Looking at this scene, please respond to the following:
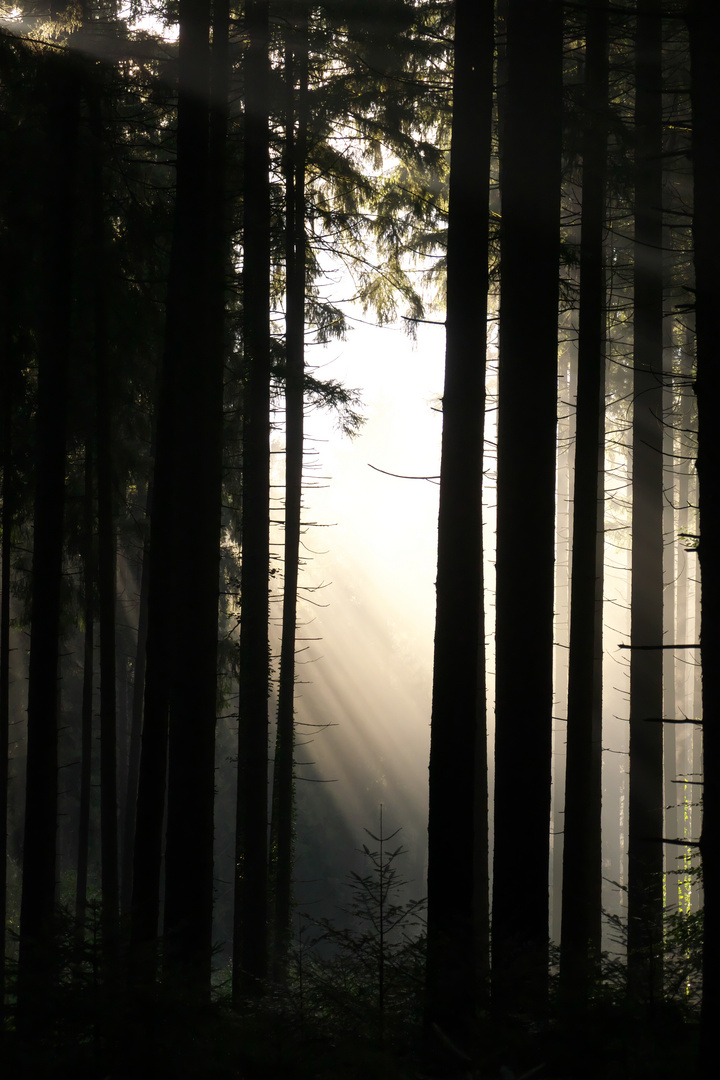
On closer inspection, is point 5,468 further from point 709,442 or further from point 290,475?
point 709,442

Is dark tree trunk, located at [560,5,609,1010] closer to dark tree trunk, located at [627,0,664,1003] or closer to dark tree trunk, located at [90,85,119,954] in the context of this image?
dark tree trunk, located at [627,0,664,1003]

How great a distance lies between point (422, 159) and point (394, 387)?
48487 mm

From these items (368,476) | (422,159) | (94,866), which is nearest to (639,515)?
(422,159)

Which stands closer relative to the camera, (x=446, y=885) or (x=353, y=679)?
(x=446, y=885)

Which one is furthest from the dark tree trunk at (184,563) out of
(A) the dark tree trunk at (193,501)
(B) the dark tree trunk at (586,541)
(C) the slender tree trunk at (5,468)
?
(B) the dark tree trunk at (586,541)

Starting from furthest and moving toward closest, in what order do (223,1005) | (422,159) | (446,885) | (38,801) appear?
(422,159) < (38,801) < (446,885) < (223,1005)

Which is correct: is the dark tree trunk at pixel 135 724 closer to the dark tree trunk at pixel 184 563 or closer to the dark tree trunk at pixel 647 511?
the dark tree trunk at pixel 184 563

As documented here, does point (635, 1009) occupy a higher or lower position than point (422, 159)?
lower

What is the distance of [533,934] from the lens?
5.28m

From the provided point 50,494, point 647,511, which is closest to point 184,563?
point 50,494

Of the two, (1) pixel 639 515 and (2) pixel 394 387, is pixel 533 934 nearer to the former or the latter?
(1) pixel 639 515

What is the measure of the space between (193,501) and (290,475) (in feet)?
13.6

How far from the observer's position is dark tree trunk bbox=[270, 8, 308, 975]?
10234 millimetres

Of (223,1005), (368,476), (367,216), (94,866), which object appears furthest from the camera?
(368,476)
